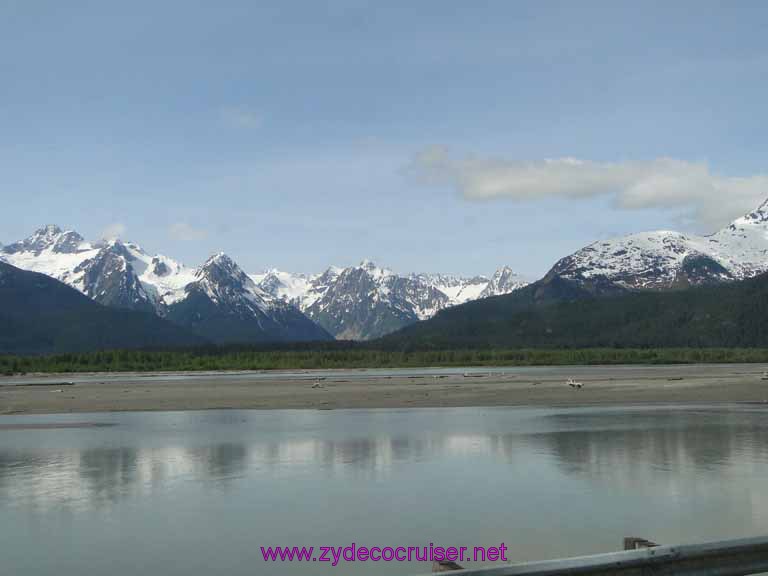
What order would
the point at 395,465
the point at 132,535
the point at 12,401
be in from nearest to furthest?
the point at 132,535, the point at 395,465, the point at 12,401

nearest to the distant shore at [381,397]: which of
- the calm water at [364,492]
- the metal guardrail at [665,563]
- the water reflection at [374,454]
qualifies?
the water reflection at [374,454]

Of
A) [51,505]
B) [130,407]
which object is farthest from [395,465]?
[130,407]

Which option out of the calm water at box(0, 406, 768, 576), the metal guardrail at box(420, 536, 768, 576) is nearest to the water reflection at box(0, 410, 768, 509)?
the calm water at box(0, 406, 768, 576)

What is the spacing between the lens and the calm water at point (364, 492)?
19991 millimetres

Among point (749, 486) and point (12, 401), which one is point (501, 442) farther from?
point (12, 401)

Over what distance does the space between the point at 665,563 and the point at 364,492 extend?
17.4m

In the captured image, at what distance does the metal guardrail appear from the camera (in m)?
9.91

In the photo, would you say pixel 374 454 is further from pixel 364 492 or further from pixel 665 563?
pixel 665 563

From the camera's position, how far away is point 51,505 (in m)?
25.5

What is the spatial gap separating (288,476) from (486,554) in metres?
13.2

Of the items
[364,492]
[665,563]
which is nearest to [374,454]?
[364,492]

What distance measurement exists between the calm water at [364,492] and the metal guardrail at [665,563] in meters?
8.21

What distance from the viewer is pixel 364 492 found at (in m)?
27.0

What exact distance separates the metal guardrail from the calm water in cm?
821
